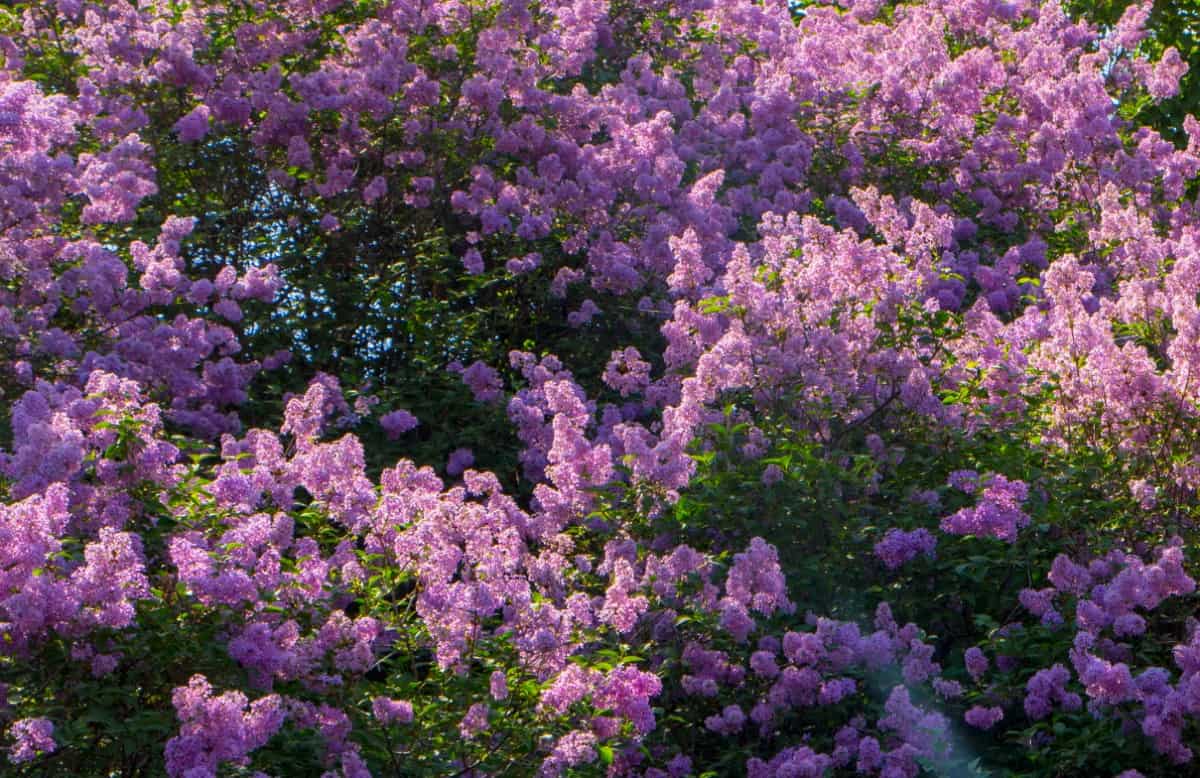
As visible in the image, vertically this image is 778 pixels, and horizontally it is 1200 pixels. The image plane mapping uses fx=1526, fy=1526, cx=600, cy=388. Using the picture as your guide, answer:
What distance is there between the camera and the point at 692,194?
8484 mm

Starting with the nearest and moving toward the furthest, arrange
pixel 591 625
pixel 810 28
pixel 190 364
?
pixel 591 625 < pixel 190 364 < pixel 810 28

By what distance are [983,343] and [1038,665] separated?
71.0 inches

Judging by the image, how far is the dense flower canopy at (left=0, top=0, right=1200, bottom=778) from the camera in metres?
4.63

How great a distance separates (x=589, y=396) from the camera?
26.5 feet

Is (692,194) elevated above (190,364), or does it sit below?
above

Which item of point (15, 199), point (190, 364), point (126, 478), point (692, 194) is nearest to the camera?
point (126, 478)

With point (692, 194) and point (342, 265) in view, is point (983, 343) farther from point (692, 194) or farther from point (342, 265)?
point (342, 265)

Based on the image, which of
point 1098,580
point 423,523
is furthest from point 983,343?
point 423,523

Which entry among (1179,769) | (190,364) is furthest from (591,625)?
(190,364)

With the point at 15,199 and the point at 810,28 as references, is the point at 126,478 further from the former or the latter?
the point at 810,28

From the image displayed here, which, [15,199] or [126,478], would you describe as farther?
[15,199]

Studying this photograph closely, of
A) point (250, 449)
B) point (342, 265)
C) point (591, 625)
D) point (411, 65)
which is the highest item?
point (411, 65)

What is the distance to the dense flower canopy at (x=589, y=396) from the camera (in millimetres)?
4633

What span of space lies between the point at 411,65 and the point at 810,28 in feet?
11.5
